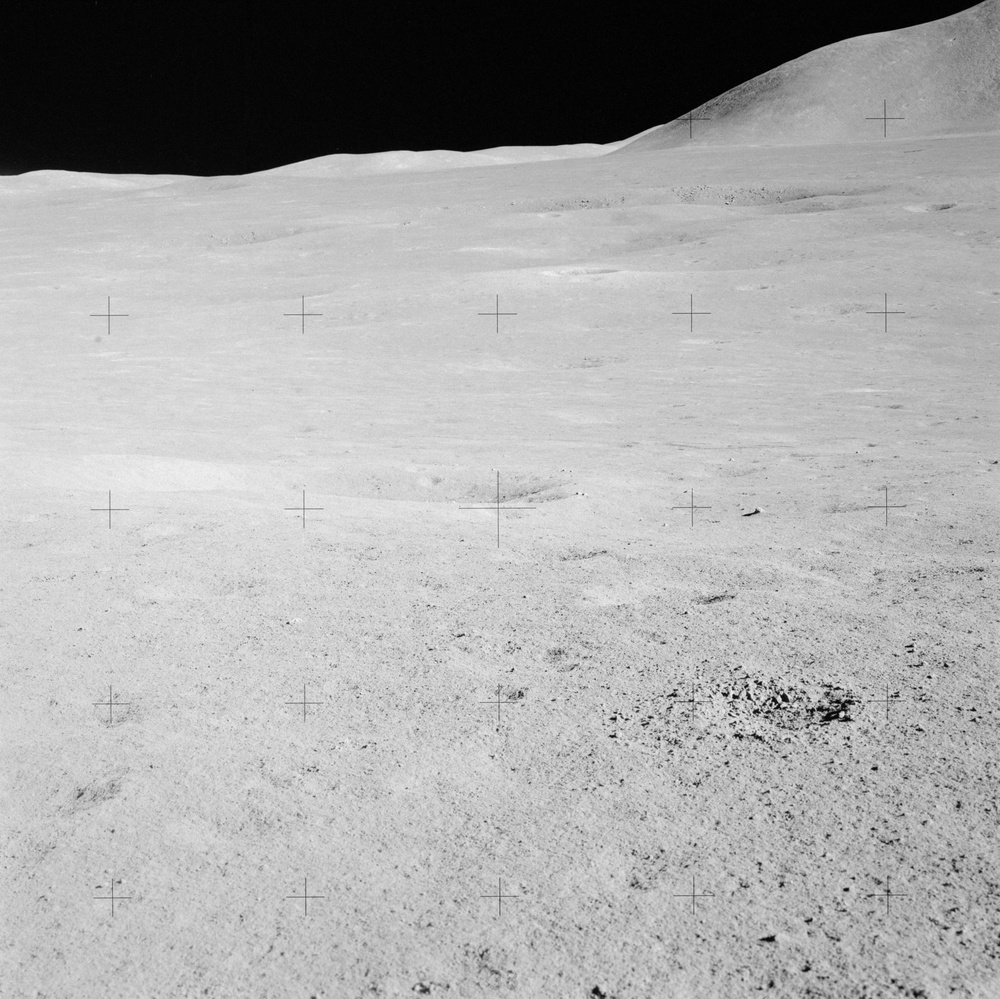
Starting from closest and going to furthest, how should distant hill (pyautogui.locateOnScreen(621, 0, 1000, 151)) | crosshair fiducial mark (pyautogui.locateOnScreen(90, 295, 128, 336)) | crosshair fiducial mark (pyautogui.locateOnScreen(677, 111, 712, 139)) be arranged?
1. crosshair fiducial mark (pyautogui.locateOnScreen(90, 295, 128, 336))
2. distant hill (pyautogui.locateOnScreen(621, 0, 1000, 151))
3. crosshair fiducial mark (pyautogui.locateOnScreen(677, 111, 712, 139))

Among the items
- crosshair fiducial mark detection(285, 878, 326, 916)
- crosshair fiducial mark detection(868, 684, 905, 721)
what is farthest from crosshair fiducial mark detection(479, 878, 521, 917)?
crosshair fiducial mark detection(868, 684, 905, 721)

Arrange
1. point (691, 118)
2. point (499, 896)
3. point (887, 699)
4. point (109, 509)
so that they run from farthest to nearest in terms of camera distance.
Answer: point (691, 118), point (109, 509), point (887, 699), point (499, 896)

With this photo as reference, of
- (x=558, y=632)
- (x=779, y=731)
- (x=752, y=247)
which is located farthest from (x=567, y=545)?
(x=752, y=247)

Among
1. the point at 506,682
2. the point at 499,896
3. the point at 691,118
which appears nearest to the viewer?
the point at 499,896

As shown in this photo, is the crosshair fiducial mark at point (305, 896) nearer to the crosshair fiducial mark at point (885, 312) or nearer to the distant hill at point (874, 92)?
the crosshair fiducial mark at point (885, 312)

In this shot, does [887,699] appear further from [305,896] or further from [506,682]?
[305,896]

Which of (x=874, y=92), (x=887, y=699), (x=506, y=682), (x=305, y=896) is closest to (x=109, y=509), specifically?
(x=506, y=682)

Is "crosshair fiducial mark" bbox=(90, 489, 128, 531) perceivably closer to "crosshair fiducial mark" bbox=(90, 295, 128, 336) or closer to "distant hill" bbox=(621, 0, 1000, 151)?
"crosshair fiducial mark" bbox=(90, 295, 128, 336)
